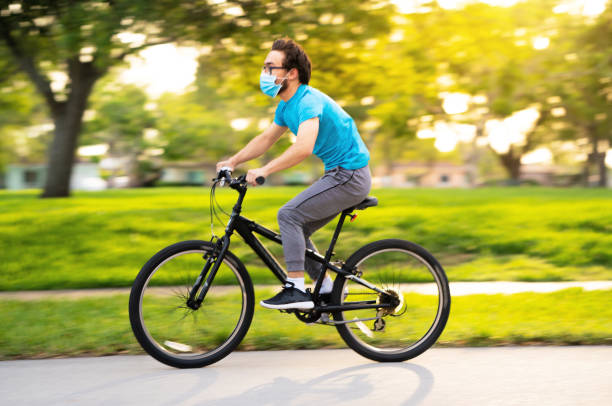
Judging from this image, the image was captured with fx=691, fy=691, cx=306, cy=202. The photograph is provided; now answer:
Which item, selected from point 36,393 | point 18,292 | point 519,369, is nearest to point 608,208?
point 519,369

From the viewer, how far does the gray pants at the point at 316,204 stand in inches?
170

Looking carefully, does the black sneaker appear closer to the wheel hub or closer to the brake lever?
the wheel hub

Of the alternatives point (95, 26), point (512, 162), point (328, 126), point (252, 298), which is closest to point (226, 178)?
point (328, 126)

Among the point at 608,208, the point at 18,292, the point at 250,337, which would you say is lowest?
the point at 608,208

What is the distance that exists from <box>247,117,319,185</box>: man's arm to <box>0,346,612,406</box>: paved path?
1213 millimetres

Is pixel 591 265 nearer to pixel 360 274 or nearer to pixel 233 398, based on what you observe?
pixel 360 274

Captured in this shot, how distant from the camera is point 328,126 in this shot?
4.29m

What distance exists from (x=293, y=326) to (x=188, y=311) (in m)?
1.13

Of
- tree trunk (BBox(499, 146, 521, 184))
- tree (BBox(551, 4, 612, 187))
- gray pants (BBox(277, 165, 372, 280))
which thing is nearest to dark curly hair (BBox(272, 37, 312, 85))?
gray pants (BBox(277, 165, 372, 280))

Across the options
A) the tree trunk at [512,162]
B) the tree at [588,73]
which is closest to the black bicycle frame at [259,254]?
the tree at [588,73]

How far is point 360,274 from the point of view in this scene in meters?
4.53

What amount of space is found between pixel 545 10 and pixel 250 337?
893 inches

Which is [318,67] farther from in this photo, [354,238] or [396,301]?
[396,301]

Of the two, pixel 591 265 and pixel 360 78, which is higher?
pixel 360 78
